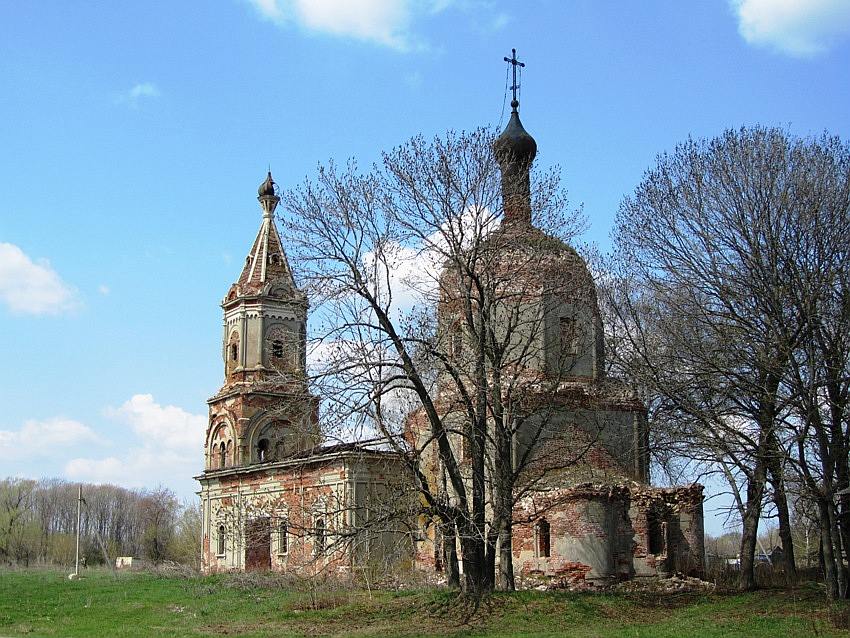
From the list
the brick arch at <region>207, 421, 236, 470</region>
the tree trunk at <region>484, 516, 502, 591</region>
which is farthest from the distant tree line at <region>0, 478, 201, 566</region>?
the tree trunk at <region>484, 516, 502, 591</region>

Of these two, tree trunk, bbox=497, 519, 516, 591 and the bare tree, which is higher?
the bare tree

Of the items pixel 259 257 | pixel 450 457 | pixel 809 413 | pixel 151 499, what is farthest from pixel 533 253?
pixel 151 499

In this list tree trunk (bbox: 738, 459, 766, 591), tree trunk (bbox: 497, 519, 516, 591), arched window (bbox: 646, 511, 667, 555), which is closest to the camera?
tree trunk (bbox: 738, 459, 766, 591)

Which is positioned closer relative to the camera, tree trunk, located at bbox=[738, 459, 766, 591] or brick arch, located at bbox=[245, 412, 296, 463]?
tree trunk, located at bbox=[738, 459, 766, 591]

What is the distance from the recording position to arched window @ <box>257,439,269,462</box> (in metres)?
41.7

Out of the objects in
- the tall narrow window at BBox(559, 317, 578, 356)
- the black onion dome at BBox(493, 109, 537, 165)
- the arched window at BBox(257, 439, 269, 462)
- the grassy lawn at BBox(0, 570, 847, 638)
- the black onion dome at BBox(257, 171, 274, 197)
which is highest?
the black onion dome at BBox(257, 171, 274, 197)

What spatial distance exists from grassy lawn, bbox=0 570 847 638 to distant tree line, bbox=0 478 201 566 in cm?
4274

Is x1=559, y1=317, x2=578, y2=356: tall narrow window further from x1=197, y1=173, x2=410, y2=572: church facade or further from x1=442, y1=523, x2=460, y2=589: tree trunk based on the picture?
x1=197, y1=173, x2=410, y2=572: church facade

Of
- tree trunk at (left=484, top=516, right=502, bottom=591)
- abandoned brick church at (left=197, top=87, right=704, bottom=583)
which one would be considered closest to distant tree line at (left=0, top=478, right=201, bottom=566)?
abandoned brick church at (left=197, top=87, right=704, bottom=583)

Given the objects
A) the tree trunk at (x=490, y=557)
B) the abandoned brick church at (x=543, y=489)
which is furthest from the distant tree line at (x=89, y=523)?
the tree trunk at (x=490, y=557)

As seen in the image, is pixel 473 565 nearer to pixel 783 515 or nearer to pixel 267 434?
pixel 783 515

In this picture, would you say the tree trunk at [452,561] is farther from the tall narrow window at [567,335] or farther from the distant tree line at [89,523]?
the distant tree line at [89,523]

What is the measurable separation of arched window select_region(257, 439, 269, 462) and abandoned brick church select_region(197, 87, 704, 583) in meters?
A: 5.35

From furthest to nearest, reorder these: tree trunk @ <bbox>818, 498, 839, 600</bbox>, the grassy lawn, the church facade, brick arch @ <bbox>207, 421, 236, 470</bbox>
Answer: brick arch @ <bbox>207, 421, 236, 470</bbox> → the church facade → tree trunk @ <bbox>818, 498, 839, 600</bbox> → the grassy lawn
